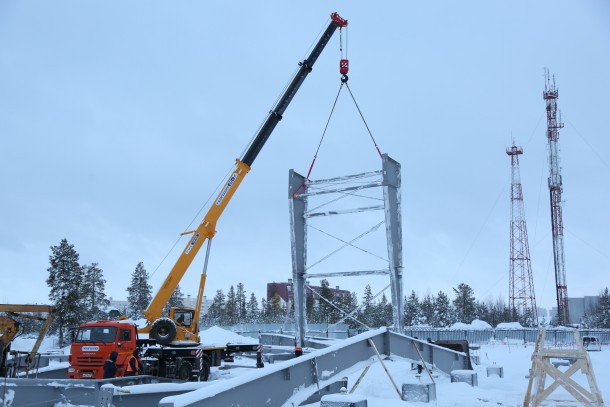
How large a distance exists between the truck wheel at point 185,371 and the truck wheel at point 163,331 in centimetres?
127

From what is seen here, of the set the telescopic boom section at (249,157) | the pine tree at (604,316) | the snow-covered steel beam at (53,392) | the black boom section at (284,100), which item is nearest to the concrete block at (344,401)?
the snow-covered steel beam at (53,392)

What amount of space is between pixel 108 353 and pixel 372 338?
878cm

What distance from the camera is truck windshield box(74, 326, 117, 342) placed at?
16156 millimetres

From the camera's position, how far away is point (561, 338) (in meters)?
38.7

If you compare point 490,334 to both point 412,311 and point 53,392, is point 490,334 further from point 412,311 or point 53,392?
point 412,311

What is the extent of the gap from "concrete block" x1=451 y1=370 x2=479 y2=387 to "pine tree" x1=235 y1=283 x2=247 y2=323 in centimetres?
9092

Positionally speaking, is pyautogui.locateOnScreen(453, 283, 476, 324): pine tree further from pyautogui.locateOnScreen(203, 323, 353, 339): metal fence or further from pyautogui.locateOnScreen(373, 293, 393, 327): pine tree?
pyautogui.locateOnScreen(203, 323, 353, 339): metal fence

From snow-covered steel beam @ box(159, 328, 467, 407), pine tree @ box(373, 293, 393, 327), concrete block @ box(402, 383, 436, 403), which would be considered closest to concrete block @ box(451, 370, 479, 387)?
snow-covered steel beam @ box(159, 328, 467, 407)

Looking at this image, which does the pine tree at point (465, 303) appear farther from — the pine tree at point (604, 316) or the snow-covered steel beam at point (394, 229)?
the snow-covered steel beam at point (394, 229)

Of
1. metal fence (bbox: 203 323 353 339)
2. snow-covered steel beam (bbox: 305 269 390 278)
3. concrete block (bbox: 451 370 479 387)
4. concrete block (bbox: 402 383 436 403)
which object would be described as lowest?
metal fence (bbox: 203 323 353 339)

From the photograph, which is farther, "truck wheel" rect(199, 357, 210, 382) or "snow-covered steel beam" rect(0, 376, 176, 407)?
"truck wheel" rect(199, 357, 210, 382)

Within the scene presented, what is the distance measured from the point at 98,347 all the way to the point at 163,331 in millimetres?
2432

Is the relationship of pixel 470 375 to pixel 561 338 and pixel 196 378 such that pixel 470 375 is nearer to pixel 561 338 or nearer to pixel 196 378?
pixel 196 378

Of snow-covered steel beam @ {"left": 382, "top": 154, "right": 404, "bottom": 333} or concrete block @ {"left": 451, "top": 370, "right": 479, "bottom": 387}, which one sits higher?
snow-covered steel beam @ {"left": 382, "top": 154, "right": 404, "bottom": 333}
